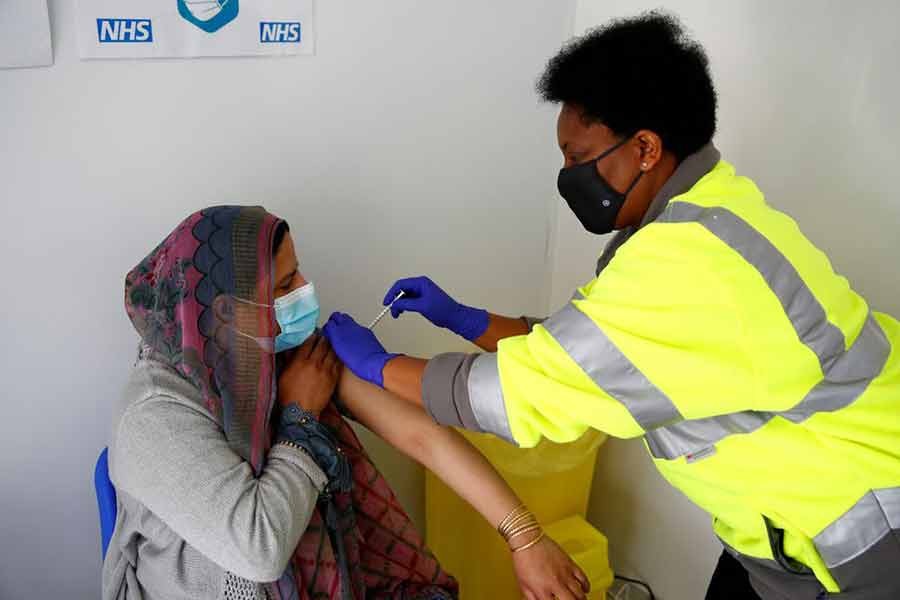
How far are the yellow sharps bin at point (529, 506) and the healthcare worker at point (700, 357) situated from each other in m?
0.61

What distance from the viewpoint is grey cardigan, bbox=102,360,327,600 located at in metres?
1.21

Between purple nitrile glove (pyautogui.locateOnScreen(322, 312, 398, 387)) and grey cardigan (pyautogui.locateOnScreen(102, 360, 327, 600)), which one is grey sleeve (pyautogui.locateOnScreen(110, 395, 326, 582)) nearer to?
grey cardigan (pyautogui.locateOnScreen(102, 360, 327, 600))

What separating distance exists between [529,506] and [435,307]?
2.37 feet

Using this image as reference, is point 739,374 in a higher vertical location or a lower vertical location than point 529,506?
higher

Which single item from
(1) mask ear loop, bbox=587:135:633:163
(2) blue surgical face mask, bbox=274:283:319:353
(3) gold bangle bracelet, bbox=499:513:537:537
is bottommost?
(3) gold bangle bracelet, bbox=499:513:537:537

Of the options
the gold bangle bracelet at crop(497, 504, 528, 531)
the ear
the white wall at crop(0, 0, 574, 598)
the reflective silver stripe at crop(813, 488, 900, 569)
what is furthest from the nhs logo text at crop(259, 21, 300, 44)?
the reflective silver stripe at crop(813, 488, 900, 569)

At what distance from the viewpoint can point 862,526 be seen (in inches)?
46.1

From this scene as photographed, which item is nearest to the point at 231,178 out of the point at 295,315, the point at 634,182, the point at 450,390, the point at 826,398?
the point at 295,315

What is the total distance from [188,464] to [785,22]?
1.49m

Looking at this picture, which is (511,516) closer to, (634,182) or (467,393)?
(467,393)

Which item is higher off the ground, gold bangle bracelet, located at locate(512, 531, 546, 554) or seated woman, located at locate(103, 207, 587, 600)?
seated woman, located at locate(103, 207, 587, 600)

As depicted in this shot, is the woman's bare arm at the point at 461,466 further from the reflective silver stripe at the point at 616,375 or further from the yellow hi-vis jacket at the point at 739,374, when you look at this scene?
the reflective silver stripe at the point at 616,375

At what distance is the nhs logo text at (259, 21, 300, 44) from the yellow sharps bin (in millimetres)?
990

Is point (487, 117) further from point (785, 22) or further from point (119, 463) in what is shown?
point (119, 463)
